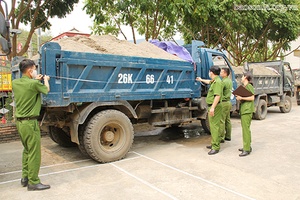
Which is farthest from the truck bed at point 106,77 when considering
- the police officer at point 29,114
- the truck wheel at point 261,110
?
Answer: the truck wheel at point 261,110

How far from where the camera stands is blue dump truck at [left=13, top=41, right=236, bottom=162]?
178 inches

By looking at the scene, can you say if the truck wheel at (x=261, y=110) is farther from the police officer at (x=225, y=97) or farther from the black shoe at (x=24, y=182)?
the black shoe at (x=24, y=182)

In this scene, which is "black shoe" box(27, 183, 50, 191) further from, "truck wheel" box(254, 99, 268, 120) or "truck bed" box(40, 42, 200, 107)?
"truck wheel" box(254, 99, 268, 120)

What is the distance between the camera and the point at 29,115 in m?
3.73

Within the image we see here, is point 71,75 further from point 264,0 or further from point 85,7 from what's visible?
point 264,0

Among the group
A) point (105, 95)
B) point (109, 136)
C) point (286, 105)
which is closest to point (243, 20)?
point (286, 105)

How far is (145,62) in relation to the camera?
5.48 m

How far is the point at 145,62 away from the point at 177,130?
331 centimetres

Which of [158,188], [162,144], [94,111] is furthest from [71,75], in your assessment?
[162,144]

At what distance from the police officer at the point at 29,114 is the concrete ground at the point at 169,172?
0.93ft

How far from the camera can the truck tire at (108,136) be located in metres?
4.82

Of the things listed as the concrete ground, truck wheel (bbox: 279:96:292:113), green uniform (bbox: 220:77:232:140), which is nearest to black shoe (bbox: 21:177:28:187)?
the concrete ground

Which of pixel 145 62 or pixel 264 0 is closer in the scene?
pixel 145 62

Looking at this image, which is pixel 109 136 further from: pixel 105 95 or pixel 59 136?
pixel 59 136
